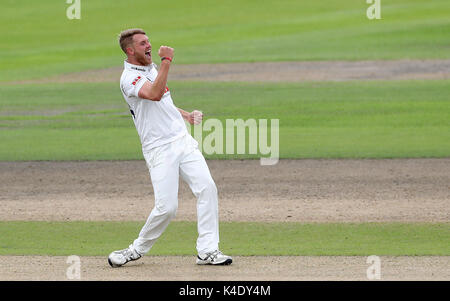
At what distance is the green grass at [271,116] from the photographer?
18922 millimetres

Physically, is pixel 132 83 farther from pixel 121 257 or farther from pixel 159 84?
pixel 121 257

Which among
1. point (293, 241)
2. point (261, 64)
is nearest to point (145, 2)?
point (261, 64)

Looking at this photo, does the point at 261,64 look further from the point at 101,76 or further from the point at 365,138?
the point at 365,138

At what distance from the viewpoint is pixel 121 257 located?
31.4 ft

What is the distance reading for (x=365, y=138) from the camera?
19953 mm

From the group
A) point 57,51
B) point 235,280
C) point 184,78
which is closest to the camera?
point 235,280

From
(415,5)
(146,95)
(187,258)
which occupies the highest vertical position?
(415,5)

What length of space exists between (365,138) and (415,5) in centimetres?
3146

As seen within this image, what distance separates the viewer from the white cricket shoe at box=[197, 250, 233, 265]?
9.52 metres

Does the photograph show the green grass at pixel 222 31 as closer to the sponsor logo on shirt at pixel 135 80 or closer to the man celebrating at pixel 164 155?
the man celebrating at pixel 164 155

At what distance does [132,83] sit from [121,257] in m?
1.65

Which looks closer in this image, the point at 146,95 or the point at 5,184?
the point at 146,95

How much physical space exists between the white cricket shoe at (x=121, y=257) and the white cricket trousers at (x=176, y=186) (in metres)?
0.19

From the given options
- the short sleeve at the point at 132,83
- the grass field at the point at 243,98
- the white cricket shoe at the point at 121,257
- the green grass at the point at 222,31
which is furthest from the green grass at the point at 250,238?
the green grass at the point at 222,31
